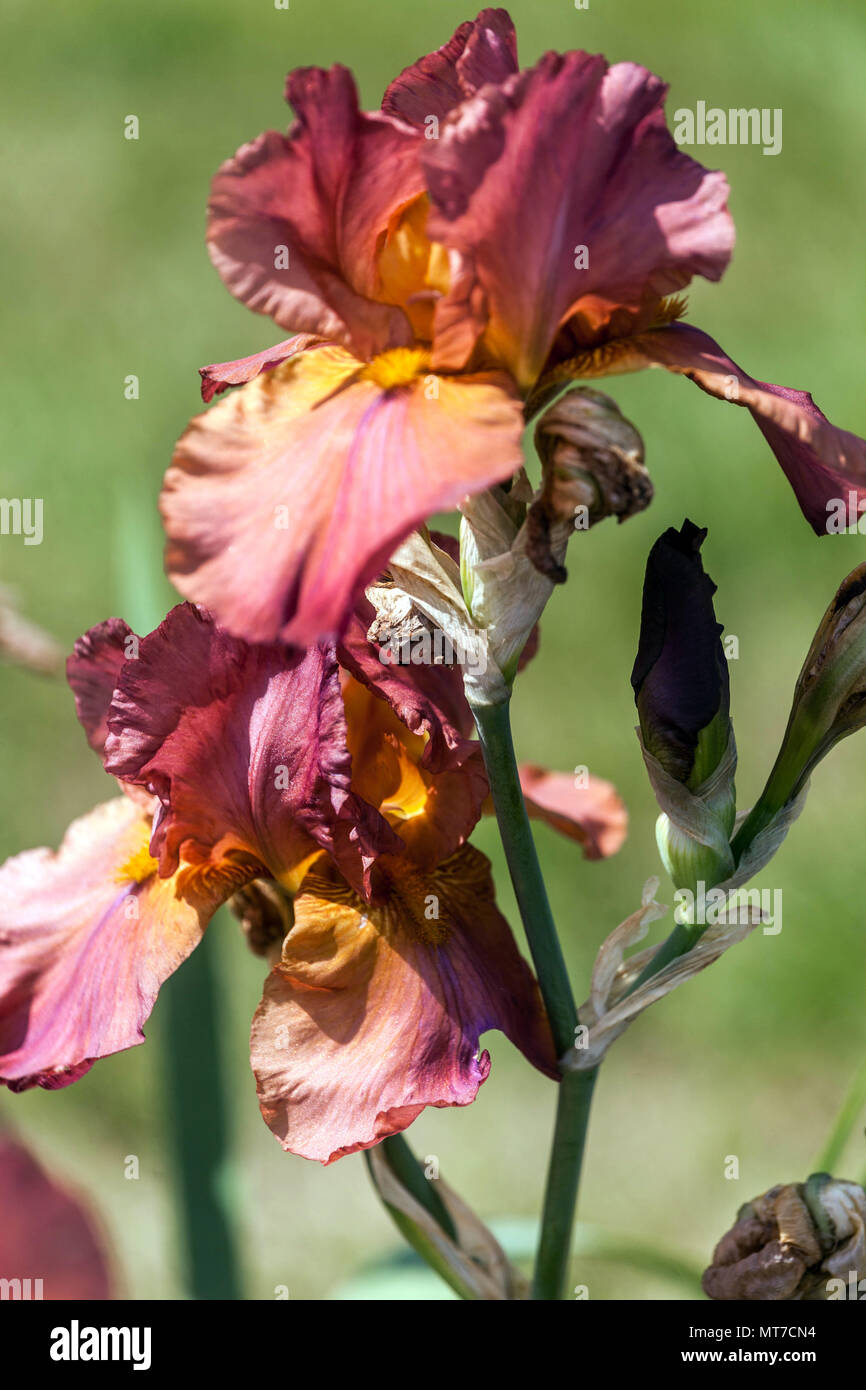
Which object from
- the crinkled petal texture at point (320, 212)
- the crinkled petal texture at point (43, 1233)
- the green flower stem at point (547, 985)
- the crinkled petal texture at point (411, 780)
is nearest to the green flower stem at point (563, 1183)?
the green flower stem at point (547, 985)

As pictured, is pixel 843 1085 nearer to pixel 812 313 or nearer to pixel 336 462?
pixel 812 313

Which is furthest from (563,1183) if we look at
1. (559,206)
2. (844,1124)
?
(559,206)

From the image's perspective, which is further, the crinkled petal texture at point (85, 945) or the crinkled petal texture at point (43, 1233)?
the crinkled petal texture at point (85, 945)

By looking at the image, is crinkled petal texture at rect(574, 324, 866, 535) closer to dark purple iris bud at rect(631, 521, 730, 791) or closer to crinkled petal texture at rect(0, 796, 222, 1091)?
dark purple iris bud at rect(631, 521, 730, 791)

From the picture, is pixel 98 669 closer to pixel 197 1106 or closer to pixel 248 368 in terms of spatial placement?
pixel 248 368

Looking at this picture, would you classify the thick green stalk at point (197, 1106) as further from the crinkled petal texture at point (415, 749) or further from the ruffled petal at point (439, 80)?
the ruffled petal at point (439, 80)

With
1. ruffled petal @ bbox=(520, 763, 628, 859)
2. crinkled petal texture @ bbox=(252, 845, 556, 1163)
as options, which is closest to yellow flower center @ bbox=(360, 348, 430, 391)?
crinkled petal texture @ bbox=(252, 845, 556, 1163)
